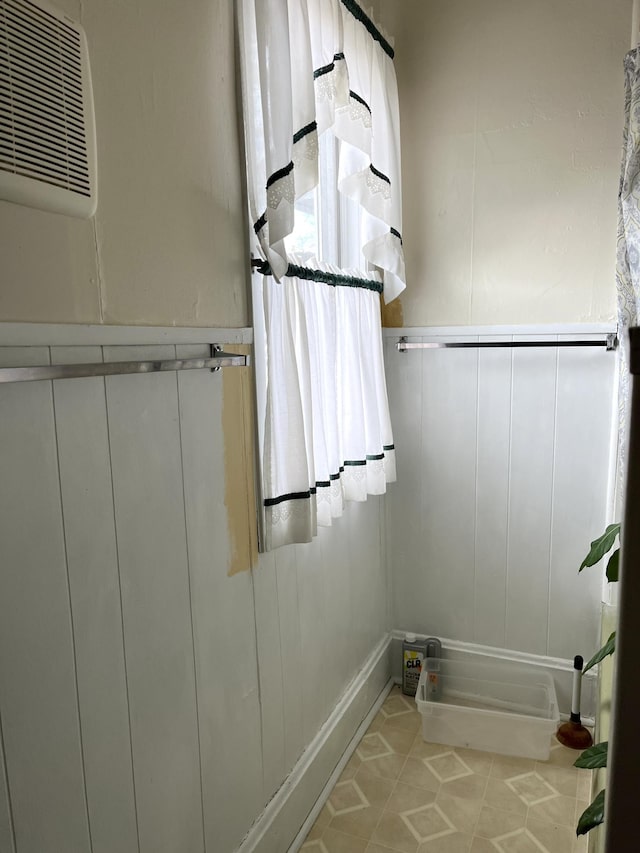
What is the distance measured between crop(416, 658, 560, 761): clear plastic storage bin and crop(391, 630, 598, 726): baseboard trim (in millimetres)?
28

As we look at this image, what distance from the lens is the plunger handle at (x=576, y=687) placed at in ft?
6.36

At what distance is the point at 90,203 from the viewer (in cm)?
91

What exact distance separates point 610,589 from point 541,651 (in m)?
0.36

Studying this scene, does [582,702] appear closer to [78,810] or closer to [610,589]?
[610,589]

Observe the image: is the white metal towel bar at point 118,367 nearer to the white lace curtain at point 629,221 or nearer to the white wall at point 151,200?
the white wall at point 151,200

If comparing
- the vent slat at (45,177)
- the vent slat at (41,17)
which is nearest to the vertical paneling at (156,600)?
the vent slat at (45,177)

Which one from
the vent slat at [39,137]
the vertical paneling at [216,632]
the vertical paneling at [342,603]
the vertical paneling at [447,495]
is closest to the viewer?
the vent slat at [39,137]

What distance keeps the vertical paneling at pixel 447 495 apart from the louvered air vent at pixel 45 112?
147 cm

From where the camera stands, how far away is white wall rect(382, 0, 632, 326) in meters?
1.87

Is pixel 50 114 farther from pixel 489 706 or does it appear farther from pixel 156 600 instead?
pixel 489 706

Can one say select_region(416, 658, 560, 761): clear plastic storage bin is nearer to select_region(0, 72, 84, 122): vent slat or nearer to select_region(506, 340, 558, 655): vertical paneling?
select_region(506, 340, 558, 655): vertical paneling

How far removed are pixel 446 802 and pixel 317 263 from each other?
5.04 ft

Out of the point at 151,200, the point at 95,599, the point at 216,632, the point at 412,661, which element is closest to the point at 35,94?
the point at 151,200

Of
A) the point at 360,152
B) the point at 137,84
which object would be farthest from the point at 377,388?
the point at 137,84
